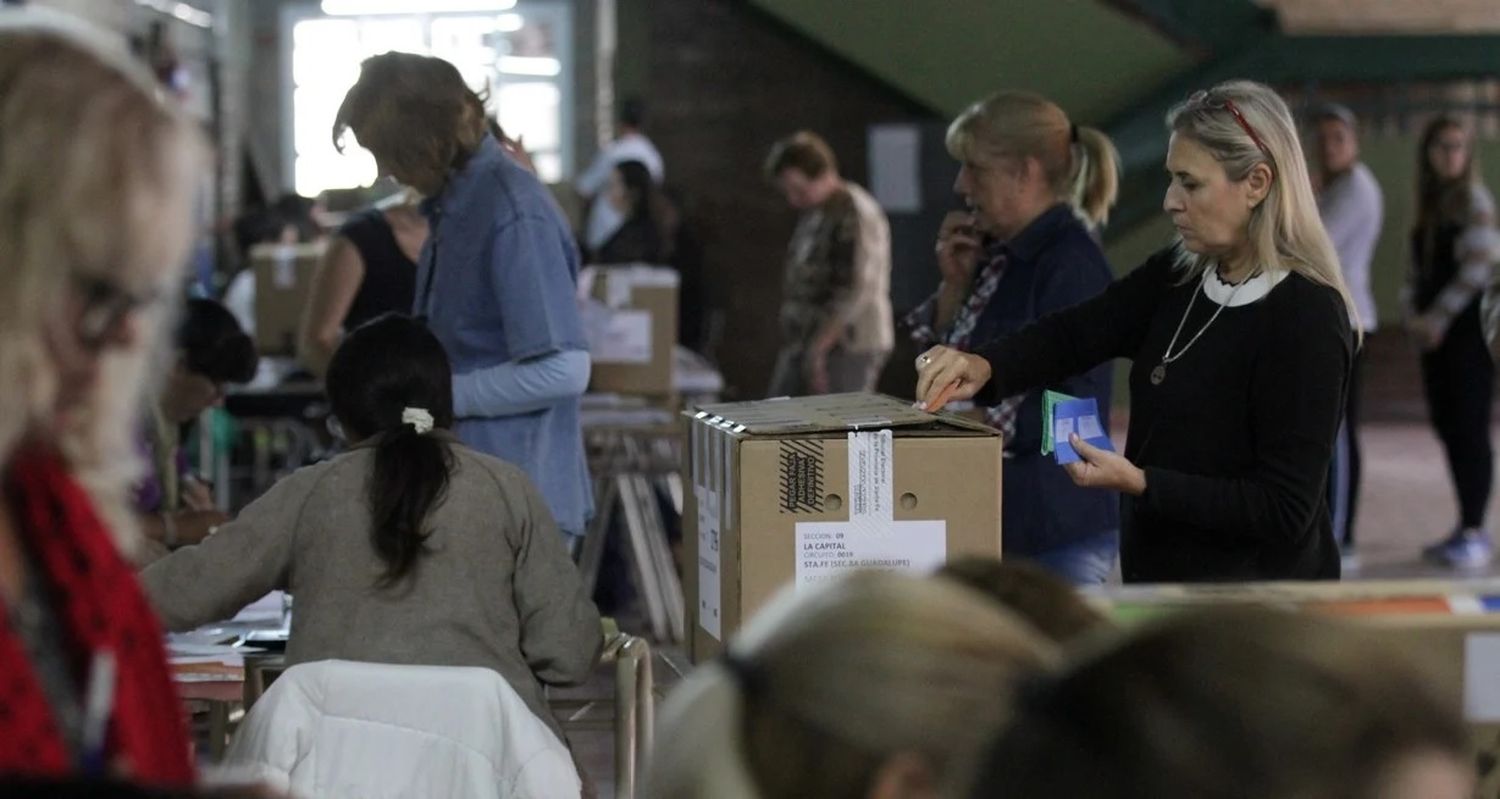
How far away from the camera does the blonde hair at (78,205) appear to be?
1.18 metres

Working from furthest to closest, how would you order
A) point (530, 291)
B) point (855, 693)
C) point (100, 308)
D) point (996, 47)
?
1. point (996, 47)
2. point (530, 291)
3. point (100, 308)
4. point (855, 693)

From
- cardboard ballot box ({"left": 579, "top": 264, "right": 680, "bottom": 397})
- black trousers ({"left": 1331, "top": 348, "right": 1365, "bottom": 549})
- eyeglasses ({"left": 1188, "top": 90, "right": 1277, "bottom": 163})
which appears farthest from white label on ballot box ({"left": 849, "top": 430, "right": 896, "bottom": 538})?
black trousers ({"left": 1331, "top": 348, "right": 1365, "bottom": 549})

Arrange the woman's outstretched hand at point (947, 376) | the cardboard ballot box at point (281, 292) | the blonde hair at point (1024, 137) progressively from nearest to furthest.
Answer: the woman's outstretched hand at point (947, 376) < the blonde hair at point (1024, 137) < the cardboard ballot box at point (281, 292)

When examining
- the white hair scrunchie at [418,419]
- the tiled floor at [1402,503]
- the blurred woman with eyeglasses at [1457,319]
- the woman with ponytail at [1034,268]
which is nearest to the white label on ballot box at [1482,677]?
the woman with ponytail at [1034,268]

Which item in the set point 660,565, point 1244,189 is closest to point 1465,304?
point 660,565

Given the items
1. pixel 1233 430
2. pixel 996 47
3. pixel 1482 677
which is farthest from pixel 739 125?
pixel 1482 677

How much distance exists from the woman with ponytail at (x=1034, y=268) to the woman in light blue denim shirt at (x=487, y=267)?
28.5 inches

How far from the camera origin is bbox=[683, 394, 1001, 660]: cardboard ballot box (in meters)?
2.65

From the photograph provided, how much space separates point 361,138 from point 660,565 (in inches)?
118

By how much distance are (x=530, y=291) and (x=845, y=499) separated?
3.15 feet

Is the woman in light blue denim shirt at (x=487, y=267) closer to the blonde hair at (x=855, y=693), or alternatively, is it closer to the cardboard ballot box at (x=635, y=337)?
the blonde hair at (x=855, y=693)

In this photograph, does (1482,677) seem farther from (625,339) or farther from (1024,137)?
(625,339)

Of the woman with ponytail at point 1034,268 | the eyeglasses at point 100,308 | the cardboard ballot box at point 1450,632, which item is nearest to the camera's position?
the eyeglasses at point 100,308

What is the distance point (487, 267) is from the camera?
3469mm
